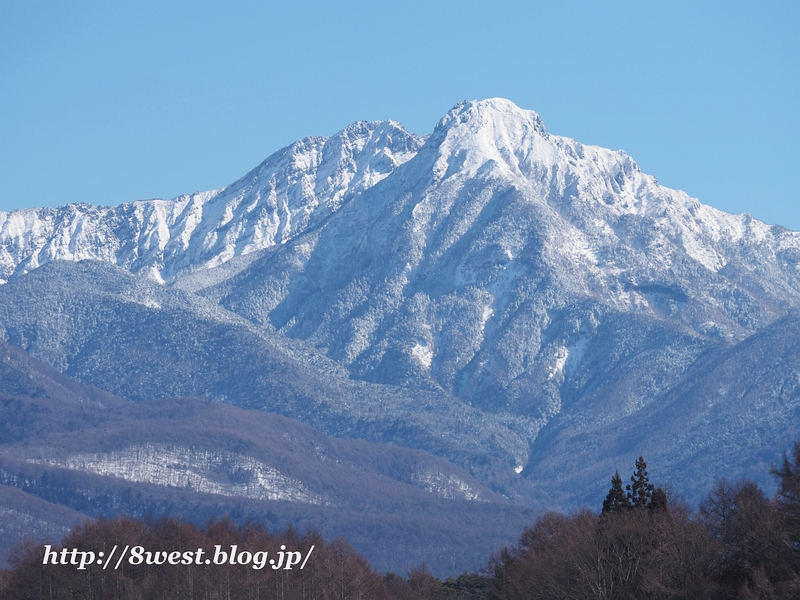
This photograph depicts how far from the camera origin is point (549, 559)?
4732 inches

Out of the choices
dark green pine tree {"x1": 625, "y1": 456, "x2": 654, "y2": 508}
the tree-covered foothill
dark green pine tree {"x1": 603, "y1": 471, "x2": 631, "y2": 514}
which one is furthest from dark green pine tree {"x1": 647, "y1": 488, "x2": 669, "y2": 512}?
dark green pine tree {"x1": 603, "y1": 471, "x2": 631, "y2": 514}

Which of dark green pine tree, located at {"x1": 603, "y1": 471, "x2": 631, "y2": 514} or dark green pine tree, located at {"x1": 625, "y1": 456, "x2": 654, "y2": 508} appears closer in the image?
dark green pine tree, located at {"x1": 625, "y1": 456, "x2": 654, "y2": 508}

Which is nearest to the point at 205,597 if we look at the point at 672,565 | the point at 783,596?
the point at 672,565

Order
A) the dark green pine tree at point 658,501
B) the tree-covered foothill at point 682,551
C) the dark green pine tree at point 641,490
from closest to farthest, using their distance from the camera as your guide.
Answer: the tree-covered foothill at point 682,551
the dark green pine tree at point 658,501
the dark green pine tree at point 641,490

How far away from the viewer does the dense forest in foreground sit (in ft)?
310

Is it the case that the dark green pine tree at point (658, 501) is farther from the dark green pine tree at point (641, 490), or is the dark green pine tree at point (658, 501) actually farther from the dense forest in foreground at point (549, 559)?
the dark green pine tree at point (641, 490)

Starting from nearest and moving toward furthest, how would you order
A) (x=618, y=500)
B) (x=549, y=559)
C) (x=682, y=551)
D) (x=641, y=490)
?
1. (x=682, y=551)
2. (x=641, y=490)
3. (x=618, y=500)
4. (x=549, y=559)

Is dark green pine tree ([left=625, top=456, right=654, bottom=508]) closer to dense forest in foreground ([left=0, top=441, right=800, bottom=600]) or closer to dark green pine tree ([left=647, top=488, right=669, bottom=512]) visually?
dense forest in foreground ([left=0, top=441, right=800, bottom=600])

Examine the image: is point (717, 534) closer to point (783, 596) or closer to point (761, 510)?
point (761, 510)

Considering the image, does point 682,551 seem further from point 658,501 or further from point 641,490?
point 641,490

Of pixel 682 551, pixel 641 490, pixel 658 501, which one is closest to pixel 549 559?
pixel 641 490

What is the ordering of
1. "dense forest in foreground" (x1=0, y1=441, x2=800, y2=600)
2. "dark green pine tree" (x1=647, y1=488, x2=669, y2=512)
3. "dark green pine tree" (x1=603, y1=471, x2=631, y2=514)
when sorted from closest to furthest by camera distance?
"dense forest in foreground" (x1=0, y1=441, x2=800, y2=600) → "dark green pine tree" (x1=647, y1=488, x2=669, y2=512) → "dark green pine tree" (x1=603, y1=471, x2=631, y2=514)

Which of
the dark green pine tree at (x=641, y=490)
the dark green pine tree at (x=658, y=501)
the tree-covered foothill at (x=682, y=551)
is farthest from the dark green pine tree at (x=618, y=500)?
the dark green pine tree at (x=658, y=501)

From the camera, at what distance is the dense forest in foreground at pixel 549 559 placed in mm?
94375
